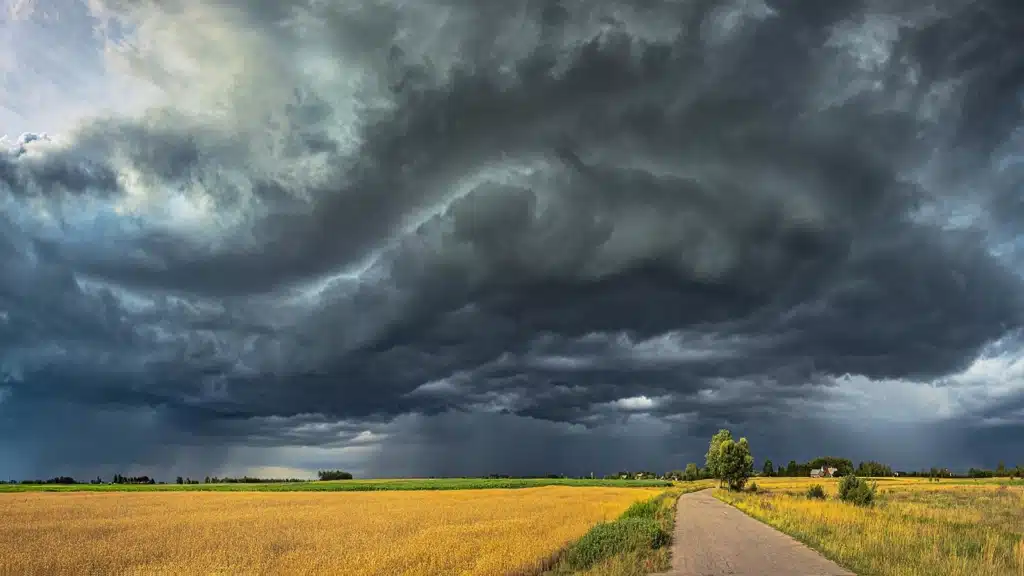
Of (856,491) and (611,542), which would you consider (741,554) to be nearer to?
(611,542)

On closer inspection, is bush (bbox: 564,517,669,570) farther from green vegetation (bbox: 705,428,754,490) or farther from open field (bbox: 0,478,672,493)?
open field (bbox: 0,478,672,493)

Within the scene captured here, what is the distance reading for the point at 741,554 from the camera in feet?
72.2

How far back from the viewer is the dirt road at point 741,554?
60.1ft

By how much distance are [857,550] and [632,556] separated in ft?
24.8

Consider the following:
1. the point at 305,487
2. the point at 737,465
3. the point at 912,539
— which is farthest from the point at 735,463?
the point at 912,539

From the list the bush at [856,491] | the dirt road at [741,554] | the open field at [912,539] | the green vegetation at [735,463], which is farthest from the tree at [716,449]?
the dirt road at [741,554]

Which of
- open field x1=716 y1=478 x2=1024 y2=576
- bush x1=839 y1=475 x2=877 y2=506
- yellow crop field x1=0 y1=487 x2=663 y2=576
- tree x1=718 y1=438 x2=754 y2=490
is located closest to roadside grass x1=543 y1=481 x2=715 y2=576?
yellow crop field x1=0 y1=487 x2=663 y2=576

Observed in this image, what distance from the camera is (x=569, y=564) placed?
20.3 m

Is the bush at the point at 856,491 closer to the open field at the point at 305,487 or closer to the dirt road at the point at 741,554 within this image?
the dirt road at the point at 741,554

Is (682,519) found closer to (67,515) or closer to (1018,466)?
(67,515)

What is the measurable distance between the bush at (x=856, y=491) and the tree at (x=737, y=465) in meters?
54.7

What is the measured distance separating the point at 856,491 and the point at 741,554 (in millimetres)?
31625

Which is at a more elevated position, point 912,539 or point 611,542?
point 611,542

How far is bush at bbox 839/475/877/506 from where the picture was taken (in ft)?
154
